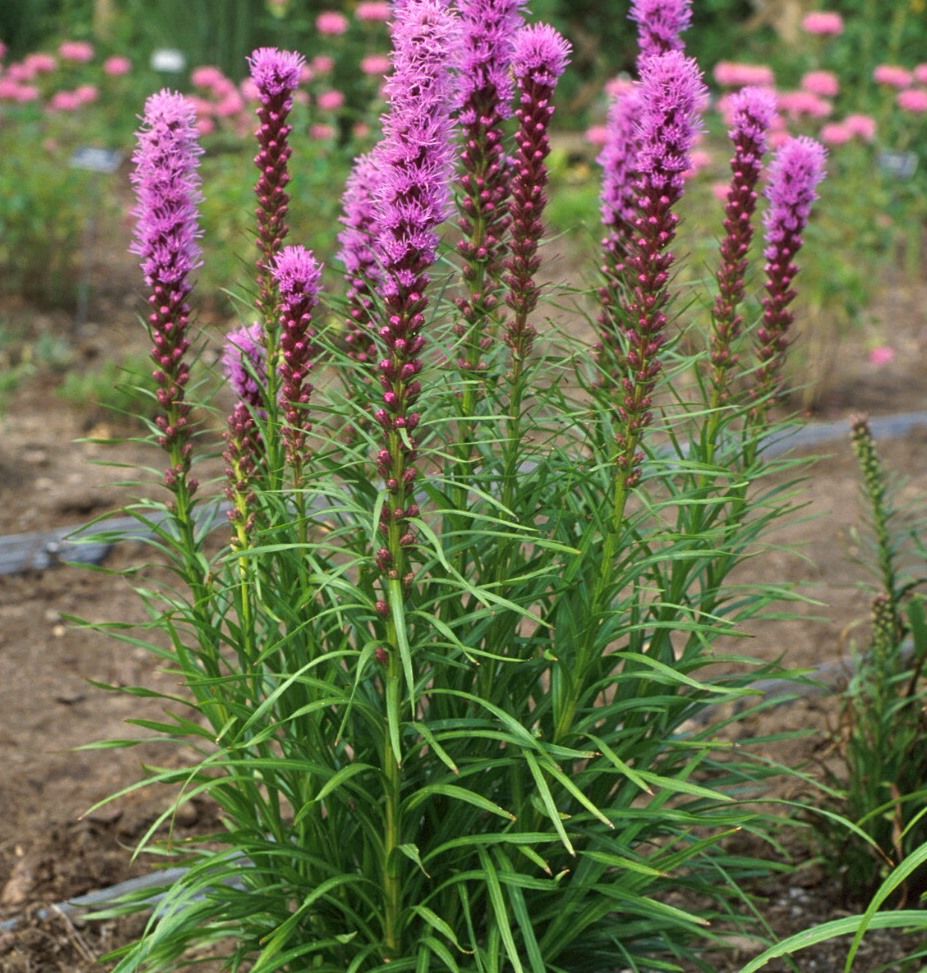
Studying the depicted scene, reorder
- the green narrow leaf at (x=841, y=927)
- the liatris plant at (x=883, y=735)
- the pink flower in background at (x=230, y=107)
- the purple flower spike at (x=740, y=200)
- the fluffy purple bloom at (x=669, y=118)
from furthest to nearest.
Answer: the pink flower in background at (x=230, y=107), the liatris plant at (x=883, y=735), the purple flower spike at (x=740, y=200), the fluffy purple bloom at (x=669, y=118), the green narrow leaf at (x=841, y=927)

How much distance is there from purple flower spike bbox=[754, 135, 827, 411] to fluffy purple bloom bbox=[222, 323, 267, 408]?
867mm

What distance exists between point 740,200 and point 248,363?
88cm

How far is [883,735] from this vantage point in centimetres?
297

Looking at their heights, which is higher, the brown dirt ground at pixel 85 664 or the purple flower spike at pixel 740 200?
the purple flower spike at pixel 740 200

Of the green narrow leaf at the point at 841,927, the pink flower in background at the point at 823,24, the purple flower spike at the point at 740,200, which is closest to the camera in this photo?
the green narrow leaf at the point at 841,927

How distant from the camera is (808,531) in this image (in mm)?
5430

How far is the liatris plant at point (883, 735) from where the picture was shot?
2906mm

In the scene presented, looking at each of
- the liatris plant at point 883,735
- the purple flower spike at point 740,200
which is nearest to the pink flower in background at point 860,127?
the liatris plant at point 883,735

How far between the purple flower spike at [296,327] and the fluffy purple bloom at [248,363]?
0.16 metres

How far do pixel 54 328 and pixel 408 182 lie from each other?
5.61 metres

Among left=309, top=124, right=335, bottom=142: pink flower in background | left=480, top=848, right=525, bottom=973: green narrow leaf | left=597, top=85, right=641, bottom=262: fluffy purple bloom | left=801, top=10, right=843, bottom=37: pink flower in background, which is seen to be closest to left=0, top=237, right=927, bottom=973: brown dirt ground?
left=597, top=85, right=641, bottom=262: fluffy purple bloom

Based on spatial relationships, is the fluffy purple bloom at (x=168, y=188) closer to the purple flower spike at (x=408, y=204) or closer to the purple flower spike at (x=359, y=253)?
the purple flower spike at (x=359, y=253)

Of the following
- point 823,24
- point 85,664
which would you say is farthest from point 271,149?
point 823,24

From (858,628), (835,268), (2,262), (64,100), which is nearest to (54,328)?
(2,262)
